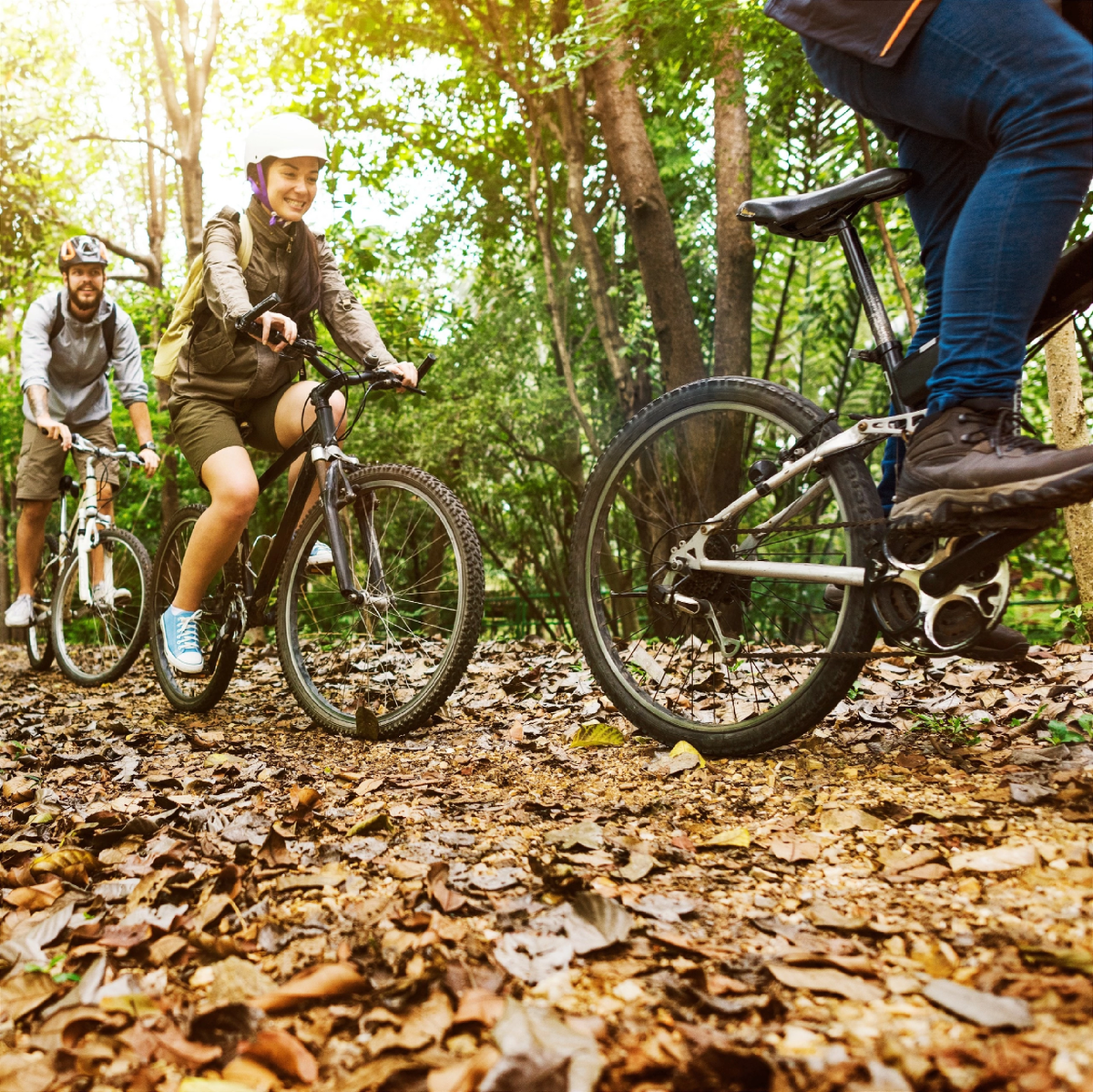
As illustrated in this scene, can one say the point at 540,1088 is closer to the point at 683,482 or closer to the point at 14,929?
the point at 14,929

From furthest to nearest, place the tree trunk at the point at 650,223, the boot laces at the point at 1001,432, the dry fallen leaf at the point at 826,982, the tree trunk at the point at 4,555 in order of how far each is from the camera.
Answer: the tree trunk at the point at 4,555 → the tree trunk at the point at 650,223 → the boot laces at the point at 1001,432 → the dry fallen leaf at the point at 826,982

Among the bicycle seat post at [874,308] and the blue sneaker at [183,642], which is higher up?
the bicycle seat post at [874,308]

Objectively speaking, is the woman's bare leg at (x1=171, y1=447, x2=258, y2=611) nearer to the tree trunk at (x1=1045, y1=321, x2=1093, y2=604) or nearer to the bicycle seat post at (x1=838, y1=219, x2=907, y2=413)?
the bicycle seat post at (x1=838, y1=219, x2=907, y2=413)

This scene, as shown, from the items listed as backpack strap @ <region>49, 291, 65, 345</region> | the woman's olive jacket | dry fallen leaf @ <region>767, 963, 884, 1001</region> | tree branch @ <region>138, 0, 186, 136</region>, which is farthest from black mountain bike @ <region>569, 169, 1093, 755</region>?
tree branch @ <region>138, 0, 186, 136</region>

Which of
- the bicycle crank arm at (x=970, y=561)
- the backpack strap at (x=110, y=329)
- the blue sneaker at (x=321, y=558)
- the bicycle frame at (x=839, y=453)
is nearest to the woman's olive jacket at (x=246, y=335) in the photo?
the blue sneaker at (x=321, y=558)

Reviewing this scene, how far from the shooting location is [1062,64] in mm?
1760

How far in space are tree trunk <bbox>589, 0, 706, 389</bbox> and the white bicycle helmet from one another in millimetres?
3694

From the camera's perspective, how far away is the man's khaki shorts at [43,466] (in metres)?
5.30

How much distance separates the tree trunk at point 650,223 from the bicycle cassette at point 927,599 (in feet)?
15.0

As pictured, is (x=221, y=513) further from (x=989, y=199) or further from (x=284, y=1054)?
(x=989, y=199)

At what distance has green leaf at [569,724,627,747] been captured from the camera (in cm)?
268

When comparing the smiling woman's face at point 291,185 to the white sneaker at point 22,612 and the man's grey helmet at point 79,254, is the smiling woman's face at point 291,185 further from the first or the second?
the white sneaker at point 22,612

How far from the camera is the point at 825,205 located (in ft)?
7.13

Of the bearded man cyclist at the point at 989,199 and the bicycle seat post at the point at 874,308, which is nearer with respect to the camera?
the bearded man cyclist at the point at 989,199
